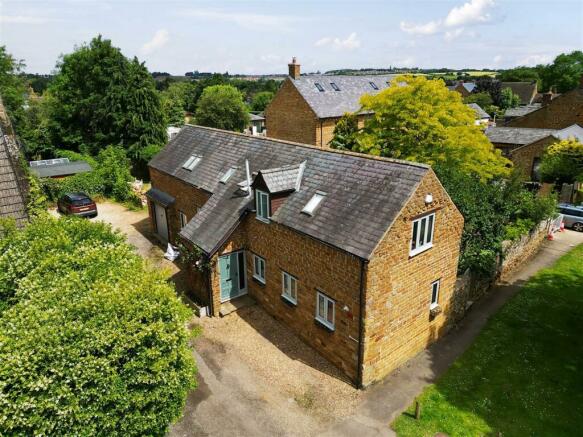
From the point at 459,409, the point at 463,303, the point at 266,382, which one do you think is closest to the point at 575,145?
the point at 463,303

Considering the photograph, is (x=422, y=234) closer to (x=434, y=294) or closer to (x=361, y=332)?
(x=434, y=294)

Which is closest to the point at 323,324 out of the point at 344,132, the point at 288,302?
the point at 288,302

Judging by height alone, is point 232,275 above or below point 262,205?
below

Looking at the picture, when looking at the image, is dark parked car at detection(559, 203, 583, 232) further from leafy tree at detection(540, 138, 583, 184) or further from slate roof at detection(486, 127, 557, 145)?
slate roof at detection(486, 127, 557, 145)

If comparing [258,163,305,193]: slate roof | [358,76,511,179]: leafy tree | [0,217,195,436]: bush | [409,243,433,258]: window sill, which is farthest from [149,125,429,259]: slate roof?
[358,76,511,179]: leafy tree

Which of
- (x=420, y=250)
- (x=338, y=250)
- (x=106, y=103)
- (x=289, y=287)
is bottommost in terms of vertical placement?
(x=289, y=287)

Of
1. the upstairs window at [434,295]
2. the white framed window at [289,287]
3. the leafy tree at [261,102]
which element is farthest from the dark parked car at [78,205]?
the leafy tree at [261,102]
